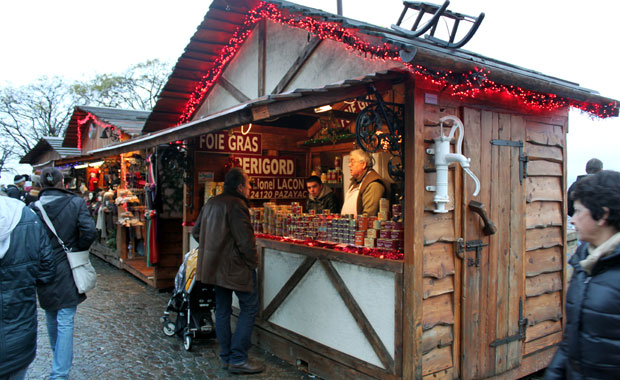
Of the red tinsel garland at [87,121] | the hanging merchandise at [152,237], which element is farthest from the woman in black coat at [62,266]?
the red tinsel garland at [87,121]

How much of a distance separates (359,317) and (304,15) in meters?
3.09

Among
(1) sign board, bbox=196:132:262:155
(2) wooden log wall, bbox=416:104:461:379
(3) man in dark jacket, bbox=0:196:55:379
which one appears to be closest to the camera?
(3) man in dark jacket, bbox=0:196:55:379

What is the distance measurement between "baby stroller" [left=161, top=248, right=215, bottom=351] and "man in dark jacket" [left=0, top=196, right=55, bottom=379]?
259 centimetres

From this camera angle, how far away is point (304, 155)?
8.54 meters

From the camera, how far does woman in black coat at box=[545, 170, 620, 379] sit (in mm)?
1730

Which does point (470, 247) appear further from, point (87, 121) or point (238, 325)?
point (87, 121)

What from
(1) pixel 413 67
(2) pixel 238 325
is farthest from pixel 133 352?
(1) pixel 413 67

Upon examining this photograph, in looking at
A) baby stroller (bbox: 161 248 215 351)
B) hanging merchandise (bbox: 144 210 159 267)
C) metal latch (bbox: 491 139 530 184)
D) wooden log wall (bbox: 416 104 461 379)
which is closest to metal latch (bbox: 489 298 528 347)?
wooden log wall (bbox: 416 104 461 379)

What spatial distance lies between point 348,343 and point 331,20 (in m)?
3.09

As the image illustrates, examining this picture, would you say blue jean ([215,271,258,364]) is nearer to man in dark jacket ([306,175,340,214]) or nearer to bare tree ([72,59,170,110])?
man in dark jacket ([306,175,340,214])

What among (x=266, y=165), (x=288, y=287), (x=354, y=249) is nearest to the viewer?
(x=354, y=249)

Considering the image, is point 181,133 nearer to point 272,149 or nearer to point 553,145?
point 272,149

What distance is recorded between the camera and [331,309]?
4.68 meters

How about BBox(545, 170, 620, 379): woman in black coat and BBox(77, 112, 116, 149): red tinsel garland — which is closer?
BBox(545, 170, 620, 379): woman in black coat
